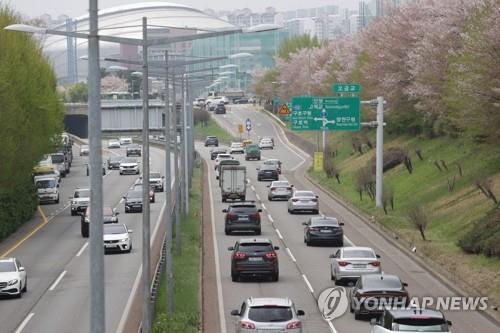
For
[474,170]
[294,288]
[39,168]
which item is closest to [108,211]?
[474,170]

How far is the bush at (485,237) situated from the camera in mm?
41812

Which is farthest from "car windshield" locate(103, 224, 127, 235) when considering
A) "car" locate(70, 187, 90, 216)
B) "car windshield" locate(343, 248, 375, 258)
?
"car" locate(70, 187, 90, 216)

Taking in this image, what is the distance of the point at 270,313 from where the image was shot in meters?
26.9

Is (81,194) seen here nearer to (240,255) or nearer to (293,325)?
(240,255)

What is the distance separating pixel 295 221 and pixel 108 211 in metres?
10.6

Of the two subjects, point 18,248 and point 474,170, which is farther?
point 474,170

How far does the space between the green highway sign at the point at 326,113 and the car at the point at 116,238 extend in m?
20.3

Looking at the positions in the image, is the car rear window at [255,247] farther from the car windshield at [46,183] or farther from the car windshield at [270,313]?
the car windshield at [46,183]

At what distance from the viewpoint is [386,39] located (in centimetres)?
8638

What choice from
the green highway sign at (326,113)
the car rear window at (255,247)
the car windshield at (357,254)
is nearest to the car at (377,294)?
the car windshield at (357,254)

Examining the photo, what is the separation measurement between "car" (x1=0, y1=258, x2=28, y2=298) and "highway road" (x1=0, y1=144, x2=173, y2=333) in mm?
305

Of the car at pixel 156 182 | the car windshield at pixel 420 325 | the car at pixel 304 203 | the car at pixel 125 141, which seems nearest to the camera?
the car windshield at pixel 420 325

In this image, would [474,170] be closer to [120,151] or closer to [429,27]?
[429,27]

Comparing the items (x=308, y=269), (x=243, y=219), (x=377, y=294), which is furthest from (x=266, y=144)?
(x=377, y=294)
